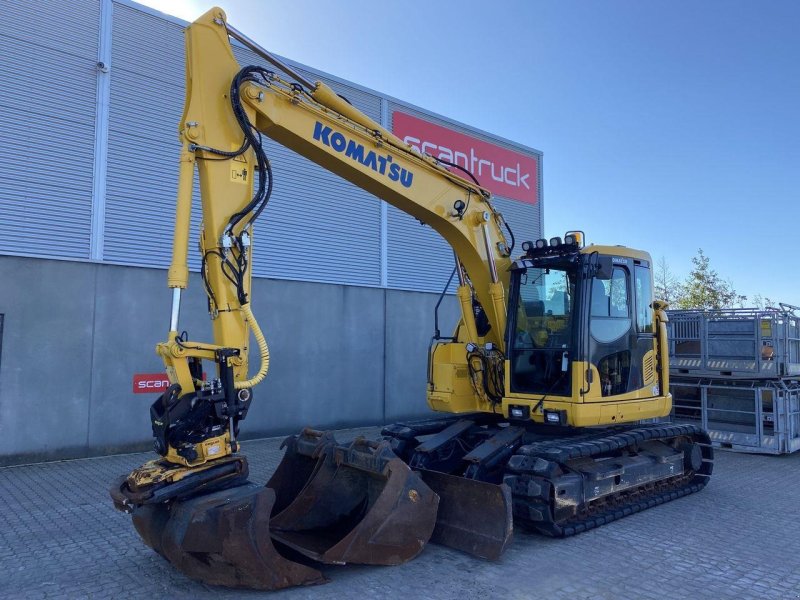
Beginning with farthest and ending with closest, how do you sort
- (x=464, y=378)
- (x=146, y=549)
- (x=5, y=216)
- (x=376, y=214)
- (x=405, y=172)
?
(x=376, y=214) < (x=5, y=216) < (x=464, y=378) < (x=405, y=172) < (x=146, y=549)

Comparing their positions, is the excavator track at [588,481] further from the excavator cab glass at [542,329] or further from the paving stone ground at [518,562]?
the excavator cab glass at [542,329]

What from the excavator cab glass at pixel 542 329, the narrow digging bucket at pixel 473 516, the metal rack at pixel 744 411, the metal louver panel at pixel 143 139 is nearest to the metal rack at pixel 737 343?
the metal rack at pixel 744 411

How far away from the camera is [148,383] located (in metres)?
9.94

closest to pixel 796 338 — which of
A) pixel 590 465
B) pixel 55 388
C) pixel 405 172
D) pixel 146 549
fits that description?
pixel 590 465

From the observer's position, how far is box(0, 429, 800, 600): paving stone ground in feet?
14.4

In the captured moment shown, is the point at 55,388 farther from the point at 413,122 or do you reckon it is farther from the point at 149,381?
the point at 413,122

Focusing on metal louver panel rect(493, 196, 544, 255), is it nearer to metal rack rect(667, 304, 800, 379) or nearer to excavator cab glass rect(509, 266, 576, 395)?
metal rack rect(667, 304, 800, 379)

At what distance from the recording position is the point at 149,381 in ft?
32.6

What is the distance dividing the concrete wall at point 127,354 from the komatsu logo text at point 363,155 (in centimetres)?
588

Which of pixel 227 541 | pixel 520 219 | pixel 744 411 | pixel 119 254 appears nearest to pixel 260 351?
pixel 227 541

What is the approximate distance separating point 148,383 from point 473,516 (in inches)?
268

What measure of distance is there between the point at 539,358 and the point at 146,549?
4218 mm

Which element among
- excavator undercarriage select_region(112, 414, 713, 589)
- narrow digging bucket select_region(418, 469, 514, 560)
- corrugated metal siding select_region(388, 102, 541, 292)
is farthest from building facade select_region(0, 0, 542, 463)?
narrow digging bucket select_region(418, 469, 514, 560)

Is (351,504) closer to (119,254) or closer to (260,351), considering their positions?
(260,351)
